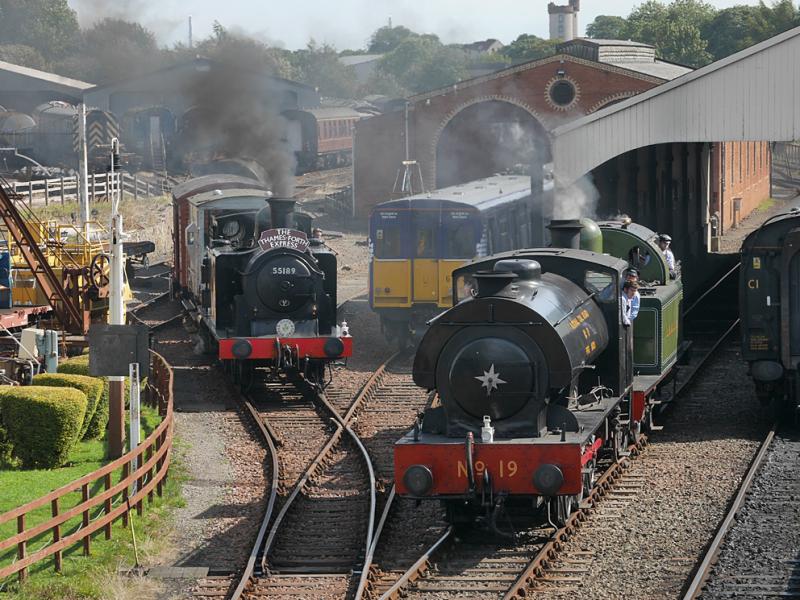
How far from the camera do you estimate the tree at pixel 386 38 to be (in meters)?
177

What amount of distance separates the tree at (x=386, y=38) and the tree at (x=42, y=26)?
6986 centimetres

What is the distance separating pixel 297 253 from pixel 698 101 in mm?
10105

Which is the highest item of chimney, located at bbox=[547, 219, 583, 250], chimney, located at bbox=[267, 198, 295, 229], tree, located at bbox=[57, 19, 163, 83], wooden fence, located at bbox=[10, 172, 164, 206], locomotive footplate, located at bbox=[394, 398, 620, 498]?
tree, located at bbox=[57, 19, 163, 83]

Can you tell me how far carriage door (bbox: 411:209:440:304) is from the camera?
2478 centimetres

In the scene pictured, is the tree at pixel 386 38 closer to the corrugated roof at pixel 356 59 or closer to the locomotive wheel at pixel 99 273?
the corrugated roof at pixel 356 59

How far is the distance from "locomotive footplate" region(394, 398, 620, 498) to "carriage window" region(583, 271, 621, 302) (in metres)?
2.26

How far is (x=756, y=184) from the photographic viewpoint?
56094 mm

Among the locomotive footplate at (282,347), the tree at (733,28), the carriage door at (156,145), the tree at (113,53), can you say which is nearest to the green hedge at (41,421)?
the locomotive footplate at (282,347)

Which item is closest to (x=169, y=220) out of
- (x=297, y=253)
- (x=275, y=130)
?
(x=275, y=130)

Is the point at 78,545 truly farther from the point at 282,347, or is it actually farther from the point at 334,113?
the point at 334,113

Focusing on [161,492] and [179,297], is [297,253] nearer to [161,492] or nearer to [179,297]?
[161,492]

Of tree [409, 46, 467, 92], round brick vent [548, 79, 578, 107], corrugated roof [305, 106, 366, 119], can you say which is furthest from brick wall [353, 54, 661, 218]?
tree [409, 46, 467, 92]

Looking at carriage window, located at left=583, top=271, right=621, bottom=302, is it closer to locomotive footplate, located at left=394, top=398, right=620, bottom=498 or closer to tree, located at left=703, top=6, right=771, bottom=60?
locomotive footplate, located at left=394, top=398, right=620, bottom=498

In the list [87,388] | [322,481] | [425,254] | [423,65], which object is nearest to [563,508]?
[322,481]
